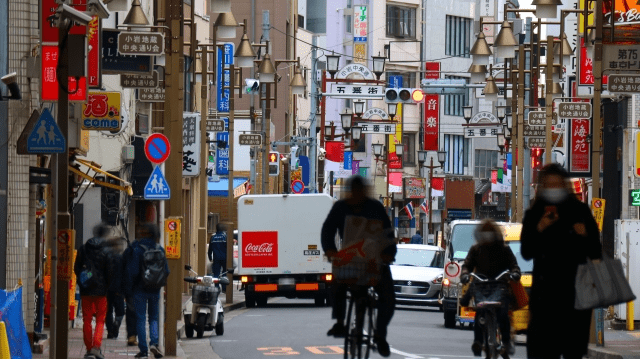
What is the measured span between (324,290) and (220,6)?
40.9 feet

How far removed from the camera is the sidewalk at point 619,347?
63.7 ft

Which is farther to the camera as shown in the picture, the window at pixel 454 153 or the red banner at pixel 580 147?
the window at pixel 454 153

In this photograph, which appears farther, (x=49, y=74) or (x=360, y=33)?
(x=360, y=33)

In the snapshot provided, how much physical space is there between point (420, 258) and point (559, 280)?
2251 centimetres

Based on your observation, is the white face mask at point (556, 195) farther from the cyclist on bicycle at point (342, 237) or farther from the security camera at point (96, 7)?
the security camera at point (96, 7)

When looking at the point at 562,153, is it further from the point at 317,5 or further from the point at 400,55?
the point at 317,5

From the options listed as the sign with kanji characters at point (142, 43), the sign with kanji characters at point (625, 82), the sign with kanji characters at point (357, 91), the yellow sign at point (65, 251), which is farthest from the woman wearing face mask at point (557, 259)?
the sign with kanji characters at point (357, 91)

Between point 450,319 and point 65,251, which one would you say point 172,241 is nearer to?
point 65,251

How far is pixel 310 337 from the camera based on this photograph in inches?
910

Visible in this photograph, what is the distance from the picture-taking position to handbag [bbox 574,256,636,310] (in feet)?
36.6

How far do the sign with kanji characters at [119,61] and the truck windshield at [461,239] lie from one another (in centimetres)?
760

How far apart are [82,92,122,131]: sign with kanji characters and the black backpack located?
7906 mm

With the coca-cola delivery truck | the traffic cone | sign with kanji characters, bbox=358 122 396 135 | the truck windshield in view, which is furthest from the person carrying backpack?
sign with kanji characters, bbox=358 122 396 135

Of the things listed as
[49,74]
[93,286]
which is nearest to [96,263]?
[93,286]
